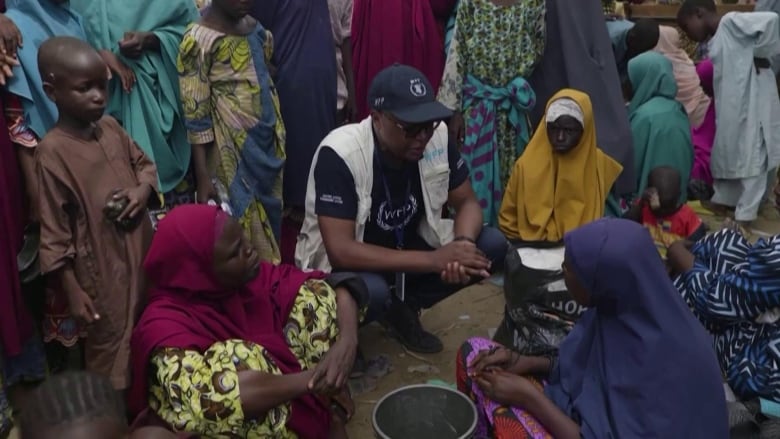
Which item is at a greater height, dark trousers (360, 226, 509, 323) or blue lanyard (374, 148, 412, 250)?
blue lanyard (374, 148, 412, 250)

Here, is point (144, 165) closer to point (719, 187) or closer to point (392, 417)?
point (392, 417)

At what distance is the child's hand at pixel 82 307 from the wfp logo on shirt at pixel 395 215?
1258 mm

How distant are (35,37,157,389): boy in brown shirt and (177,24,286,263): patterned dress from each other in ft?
1.89

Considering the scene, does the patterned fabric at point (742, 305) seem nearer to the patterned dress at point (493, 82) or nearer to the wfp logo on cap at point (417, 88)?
the wfp logo on cap at point (417, 88)

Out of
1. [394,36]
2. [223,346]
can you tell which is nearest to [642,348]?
[223,346]

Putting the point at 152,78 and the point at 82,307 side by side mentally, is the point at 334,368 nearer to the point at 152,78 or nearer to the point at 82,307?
the point at 82,307

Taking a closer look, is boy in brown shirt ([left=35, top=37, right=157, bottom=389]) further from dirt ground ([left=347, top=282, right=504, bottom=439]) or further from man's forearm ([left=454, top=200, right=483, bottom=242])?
man's forearm ([left=454, top=200, right=483, bottom=242])

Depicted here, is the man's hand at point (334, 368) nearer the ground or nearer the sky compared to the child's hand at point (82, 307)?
nearer the sky

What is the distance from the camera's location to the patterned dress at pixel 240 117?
3.26 meters

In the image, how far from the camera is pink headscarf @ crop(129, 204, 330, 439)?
2.04 meters

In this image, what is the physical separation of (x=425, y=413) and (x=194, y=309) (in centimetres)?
88

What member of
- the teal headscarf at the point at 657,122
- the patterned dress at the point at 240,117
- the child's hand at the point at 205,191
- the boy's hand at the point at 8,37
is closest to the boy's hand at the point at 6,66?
the boy's hand at the point at 8,37

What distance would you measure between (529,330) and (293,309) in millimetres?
1257

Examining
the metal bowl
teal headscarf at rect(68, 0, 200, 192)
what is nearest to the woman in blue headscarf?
the metal bowl
